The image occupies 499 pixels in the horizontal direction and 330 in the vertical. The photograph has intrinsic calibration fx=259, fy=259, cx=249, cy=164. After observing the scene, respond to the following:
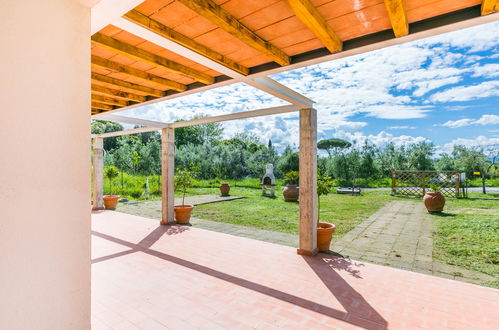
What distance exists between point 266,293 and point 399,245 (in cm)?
340

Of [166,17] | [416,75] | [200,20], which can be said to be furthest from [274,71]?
[416,75]

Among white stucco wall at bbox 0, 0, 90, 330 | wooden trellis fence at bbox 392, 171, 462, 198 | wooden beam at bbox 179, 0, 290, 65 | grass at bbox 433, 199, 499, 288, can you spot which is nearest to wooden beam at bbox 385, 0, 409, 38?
wooden beam at bbox 179, 0, 290, 65

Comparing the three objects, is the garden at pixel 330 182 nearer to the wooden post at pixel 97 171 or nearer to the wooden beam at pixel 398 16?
the wooden post at pixel 97 171

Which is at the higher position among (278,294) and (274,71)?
(274,71)

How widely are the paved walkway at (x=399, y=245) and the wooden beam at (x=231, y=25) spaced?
3.64m

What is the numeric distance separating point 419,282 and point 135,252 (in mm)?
4409

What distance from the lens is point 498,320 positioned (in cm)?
258

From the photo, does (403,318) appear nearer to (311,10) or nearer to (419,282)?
(419,282)

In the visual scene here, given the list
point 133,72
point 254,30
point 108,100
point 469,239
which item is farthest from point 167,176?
point 469,239

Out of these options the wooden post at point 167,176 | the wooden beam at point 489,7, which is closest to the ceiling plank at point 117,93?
the wooden post at point 167,176

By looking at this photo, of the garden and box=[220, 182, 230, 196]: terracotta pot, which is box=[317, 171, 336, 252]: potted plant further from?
box=[220, 182, 230, 196]: terracotta pot

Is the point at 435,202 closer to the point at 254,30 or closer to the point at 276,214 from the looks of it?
the point at 276,214

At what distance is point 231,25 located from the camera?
219 centimetres

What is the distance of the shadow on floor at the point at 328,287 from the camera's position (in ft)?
8.68
